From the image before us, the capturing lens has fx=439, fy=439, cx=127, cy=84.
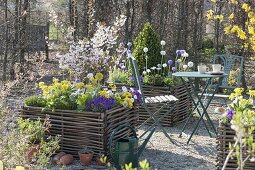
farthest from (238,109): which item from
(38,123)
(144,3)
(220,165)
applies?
(144,3)

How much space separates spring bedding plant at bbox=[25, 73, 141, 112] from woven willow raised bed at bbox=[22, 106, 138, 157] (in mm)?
69

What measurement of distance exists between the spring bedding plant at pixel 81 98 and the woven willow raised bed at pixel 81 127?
69 millimetres

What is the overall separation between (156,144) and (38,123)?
161 centimetres

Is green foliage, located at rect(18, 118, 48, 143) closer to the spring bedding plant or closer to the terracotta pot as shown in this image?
the spring bedding plant

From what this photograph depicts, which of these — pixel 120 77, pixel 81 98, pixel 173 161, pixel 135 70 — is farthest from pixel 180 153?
pixel 120 77

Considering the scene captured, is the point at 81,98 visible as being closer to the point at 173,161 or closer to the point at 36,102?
the point at 36,102

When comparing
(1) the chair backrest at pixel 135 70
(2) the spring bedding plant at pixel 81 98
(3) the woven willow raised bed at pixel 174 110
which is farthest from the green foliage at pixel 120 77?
(2) the spring bedding plant at pixel 81 98

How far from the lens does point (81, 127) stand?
4.28 m

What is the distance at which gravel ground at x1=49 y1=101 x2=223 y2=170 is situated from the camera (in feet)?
14.4

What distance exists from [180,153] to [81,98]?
1.34 m

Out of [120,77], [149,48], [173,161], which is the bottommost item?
[173,161]

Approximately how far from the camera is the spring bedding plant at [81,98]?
4.25 meters

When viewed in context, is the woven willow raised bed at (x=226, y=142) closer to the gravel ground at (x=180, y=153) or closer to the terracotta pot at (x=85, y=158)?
the gravel ground at (x=180, y=153)

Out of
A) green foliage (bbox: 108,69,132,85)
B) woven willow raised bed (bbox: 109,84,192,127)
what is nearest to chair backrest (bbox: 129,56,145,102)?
woven willow raised bed (bbox: 109,84,192,127)
